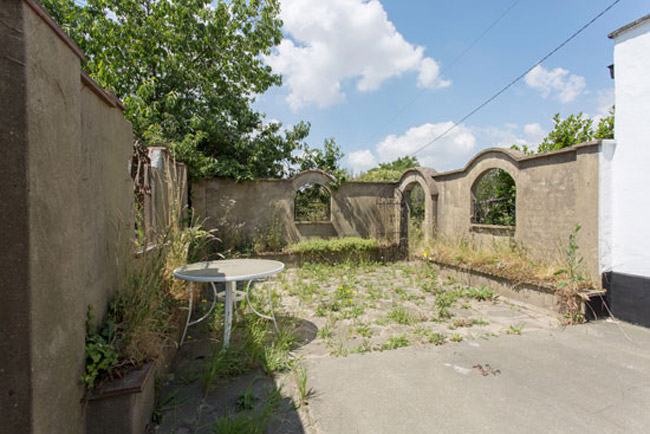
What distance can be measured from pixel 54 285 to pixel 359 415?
1.99m

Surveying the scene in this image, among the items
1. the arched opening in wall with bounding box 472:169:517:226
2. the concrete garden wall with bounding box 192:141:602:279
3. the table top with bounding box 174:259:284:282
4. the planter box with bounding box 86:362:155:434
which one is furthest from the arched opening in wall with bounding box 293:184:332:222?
the planter box with bounding box 86:362:155:434

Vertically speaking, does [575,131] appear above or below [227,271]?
above

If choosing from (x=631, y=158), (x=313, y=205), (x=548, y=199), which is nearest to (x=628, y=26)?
(x=631, y=158)

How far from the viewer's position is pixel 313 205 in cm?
990

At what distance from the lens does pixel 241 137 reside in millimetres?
9383

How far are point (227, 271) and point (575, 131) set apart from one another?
699cm

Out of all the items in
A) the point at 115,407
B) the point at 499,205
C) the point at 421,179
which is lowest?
the point at 115,407

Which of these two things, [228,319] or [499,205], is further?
[499,205]

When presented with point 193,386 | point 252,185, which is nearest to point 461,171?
point 252,185

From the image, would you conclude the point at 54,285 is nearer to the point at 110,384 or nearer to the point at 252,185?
the point at 110,384

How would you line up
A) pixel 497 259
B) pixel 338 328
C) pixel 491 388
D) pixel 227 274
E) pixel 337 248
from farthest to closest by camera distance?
pixel 337 248
pixel 497 259
pixel 338 328
pixel 227 274
pixel 491 388

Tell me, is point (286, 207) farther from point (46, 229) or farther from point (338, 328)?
point (46, 229)

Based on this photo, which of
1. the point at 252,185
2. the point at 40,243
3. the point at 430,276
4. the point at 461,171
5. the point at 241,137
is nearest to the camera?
the point at 40,243

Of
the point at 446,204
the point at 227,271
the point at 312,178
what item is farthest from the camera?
the point at 312,178
